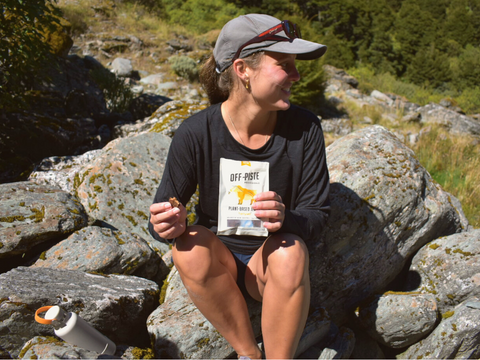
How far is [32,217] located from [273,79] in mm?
1869

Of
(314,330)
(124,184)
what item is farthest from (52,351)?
(124,184)

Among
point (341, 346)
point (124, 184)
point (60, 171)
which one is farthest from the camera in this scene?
point (60, 171)

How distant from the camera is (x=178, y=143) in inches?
77.3

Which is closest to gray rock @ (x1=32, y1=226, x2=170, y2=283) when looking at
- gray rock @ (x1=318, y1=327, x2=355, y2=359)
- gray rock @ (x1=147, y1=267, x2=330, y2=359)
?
gray rock @ (x1=147, y1=267, x2=330, y2=359)

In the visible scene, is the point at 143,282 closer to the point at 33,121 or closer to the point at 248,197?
the point at 248,197

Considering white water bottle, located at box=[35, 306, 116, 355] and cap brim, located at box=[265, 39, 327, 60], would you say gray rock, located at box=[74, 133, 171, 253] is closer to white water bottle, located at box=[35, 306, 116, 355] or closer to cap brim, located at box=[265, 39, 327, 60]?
white water bottle, located at box=[35, 306, 116, 355]

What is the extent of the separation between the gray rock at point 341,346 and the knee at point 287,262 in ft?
2.47

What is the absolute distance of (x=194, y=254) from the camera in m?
1.78

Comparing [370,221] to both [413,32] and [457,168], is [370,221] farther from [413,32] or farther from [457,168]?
[413,32]

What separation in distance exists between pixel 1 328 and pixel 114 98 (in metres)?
5.60

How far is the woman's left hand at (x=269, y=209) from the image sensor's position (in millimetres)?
1636

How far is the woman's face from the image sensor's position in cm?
183

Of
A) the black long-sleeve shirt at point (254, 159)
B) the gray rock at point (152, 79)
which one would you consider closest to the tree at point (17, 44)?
the black long-sleeve shirt at point (254, 159)

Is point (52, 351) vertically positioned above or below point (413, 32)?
above
